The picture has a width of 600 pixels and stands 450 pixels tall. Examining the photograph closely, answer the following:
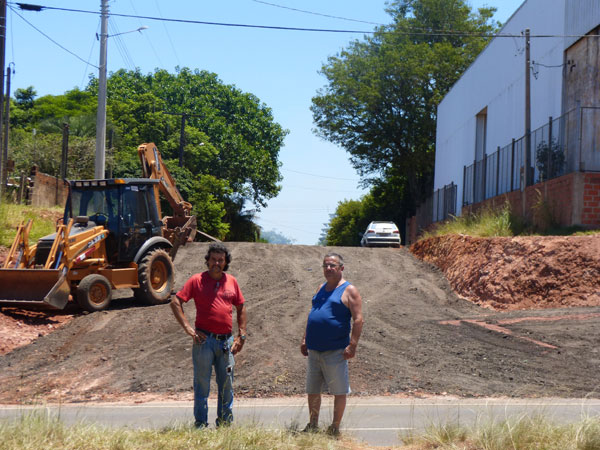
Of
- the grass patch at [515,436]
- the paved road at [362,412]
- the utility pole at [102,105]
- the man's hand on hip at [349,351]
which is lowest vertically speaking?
the paved road at [362,412]

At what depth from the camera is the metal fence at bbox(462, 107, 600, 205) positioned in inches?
770

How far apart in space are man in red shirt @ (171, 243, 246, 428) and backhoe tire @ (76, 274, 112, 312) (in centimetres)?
979

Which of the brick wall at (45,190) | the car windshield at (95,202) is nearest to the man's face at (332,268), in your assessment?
the car windshield at (95,202)

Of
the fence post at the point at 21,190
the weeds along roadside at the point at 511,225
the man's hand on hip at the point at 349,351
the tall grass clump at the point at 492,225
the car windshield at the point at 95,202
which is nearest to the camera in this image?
the man's hand on hip at the point at 349,351

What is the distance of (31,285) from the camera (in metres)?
16.1

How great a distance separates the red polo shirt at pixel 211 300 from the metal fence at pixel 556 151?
14063mm

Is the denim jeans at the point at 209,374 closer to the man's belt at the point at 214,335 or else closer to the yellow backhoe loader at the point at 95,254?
the man's belt at the point at 214,335

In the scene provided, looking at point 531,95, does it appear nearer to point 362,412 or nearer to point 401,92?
point 362,412

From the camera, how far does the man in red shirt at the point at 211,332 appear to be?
774cm

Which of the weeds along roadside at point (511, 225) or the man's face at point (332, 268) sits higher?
the weeds along roadside at point (511, 225)

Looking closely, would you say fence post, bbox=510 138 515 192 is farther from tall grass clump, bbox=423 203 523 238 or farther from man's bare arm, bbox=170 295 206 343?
man's bare arm, bbox=170 295 206 343

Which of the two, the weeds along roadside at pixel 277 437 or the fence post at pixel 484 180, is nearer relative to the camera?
the weeds along roadside at pixel 277 437

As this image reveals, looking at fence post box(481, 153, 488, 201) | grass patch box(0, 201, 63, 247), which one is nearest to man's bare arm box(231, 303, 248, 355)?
grass patch box(0, 201, 63, 247)

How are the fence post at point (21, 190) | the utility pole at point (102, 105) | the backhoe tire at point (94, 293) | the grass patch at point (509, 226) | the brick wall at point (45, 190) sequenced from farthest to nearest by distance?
the brick wall at point (45, 190), the fence post at point (21, 190), the utility pole at point (102, 105), the grass patch at point (509, 226), the backhoe tire at point (94, 293)
